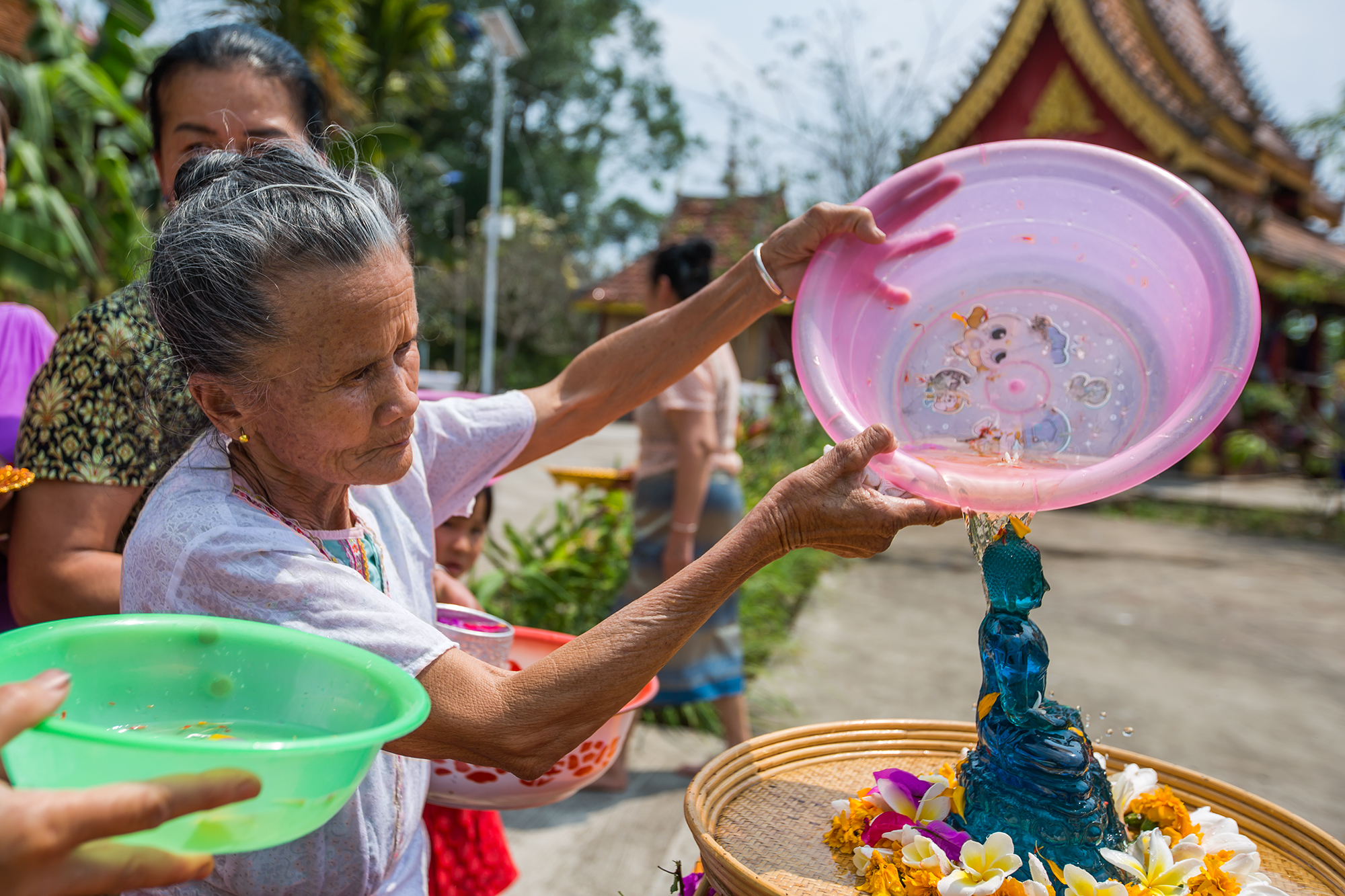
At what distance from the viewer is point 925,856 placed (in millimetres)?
1218

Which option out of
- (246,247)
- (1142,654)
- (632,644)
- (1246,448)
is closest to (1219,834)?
(632,644)

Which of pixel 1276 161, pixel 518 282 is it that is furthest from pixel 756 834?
→ pixel 518 282

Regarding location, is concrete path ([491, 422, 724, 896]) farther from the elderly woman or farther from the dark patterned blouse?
Result: the dark patterned blouse

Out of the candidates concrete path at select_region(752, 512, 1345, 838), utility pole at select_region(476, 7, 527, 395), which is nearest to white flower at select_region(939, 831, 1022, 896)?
concrete path at select_region(752, 512, 1345, 838)

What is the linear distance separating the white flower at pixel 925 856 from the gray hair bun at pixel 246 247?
1003 millimetres

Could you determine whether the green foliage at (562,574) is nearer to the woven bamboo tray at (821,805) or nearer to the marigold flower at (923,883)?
the woven bamboo tray at (821,805)

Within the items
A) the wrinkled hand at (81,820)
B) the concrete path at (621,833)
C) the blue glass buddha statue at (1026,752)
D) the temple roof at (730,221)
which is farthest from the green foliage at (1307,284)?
the wrinkled hand at (81,820)

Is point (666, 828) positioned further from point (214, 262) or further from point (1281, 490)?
point (1281, 490)

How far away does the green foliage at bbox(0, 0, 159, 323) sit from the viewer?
7.06 m

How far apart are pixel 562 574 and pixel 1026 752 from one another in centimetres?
287

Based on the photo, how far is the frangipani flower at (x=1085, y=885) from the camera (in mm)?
1143

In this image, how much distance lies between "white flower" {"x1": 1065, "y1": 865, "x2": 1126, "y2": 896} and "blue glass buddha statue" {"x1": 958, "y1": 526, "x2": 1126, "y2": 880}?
57 mm

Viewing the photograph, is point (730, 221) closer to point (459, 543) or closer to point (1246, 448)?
point (1246, 448)

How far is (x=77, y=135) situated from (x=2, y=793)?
9.68 m
